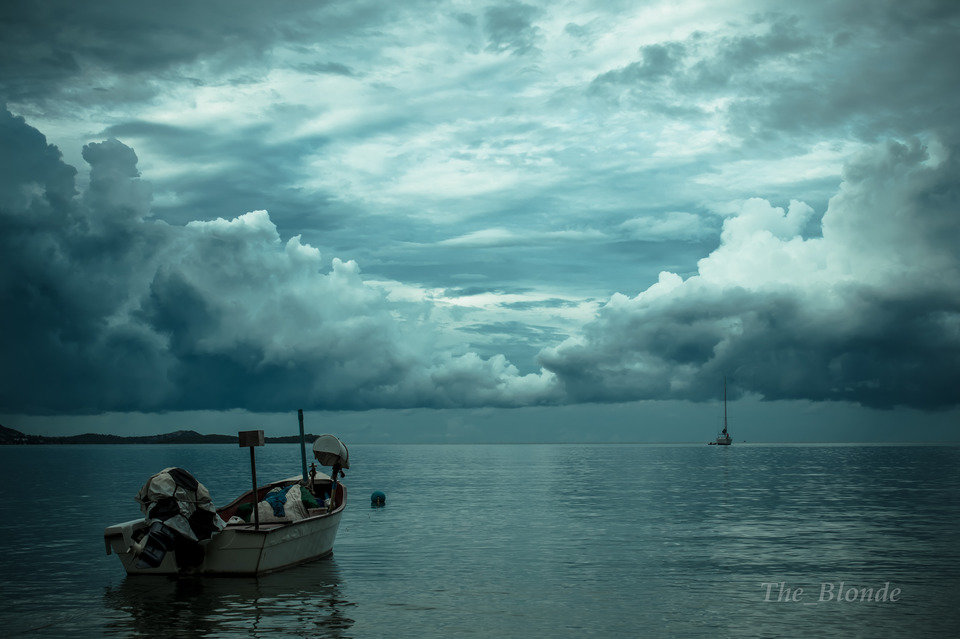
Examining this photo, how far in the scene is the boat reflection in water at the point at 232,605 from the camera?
21.5 metres

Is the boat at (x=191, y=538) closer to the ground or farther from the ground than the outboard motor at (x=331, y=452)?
closer to the ground

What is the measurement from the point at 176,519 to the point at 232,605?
3.83 meters

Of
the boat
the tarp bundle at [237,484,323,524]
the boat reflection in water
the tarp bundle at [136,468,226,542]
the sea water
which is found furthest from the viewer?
the tarp bundle at [237,484,323,524]

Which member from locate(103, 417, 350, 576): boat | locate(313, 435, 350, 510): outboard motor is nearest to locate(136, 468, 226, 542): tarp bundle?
locate(103, 417, 350, 576): boat

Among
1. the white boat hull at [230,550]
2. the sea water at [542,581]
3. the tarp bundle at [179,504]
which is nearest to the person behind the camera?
the sea water at [542,581]

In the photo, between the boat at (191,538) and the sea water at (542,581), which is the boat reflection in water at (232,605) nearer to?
the sea water at (542,581)

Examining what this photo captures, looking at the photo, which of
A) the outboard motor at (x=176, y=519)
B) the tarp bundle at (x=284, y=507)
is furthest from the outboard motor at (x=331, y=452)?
the outboard motor at (x=176, y=519)

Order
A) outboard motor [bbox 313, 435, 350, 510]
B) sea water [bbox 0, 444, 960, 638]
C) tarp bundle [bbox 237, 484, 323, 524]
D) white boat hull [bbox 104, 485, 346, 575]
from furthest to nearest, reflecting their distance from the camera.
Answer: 1. outboard motor [bbox 313, 435, 350, 510]
2. tarp bundle [bbox 237, 484, 323, 524]
3. white boat hull [bbox 104, 485, 346, 575]
4. sea water [bbox 0, 444, 960, 638]

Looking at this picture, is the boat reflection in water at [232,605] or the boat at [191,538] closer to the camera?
the boat reflection in water at [232,605]

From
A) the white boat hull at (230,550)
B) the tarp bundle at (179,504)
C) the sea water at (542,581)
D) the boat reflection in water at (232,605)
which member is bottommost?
the sea water at (542,581)

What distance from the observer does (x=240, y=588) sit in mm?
26391

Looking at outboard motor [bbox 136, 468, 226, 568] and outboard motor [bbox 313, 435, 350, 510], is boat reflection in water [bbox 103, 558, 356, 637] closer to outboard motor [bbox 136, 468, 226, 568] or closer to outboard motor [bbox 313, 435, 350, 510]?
outboard motor [bbox 136, 468, 226, 568]

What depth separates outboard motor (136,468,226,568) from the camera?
26.0 metres

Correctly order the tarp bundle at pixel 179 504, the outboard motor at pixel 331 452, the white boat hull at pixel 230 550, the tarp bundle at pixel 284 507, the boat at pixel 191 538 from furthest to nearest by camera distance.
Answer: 1. the outboard motor at pixel 331 452
2. the tarp bundle at pixel 284 507
3. the white boat hull at pixel 230 550
4. the boat at pixel 191 538
5. the tarp bundle at pixel 179 504
